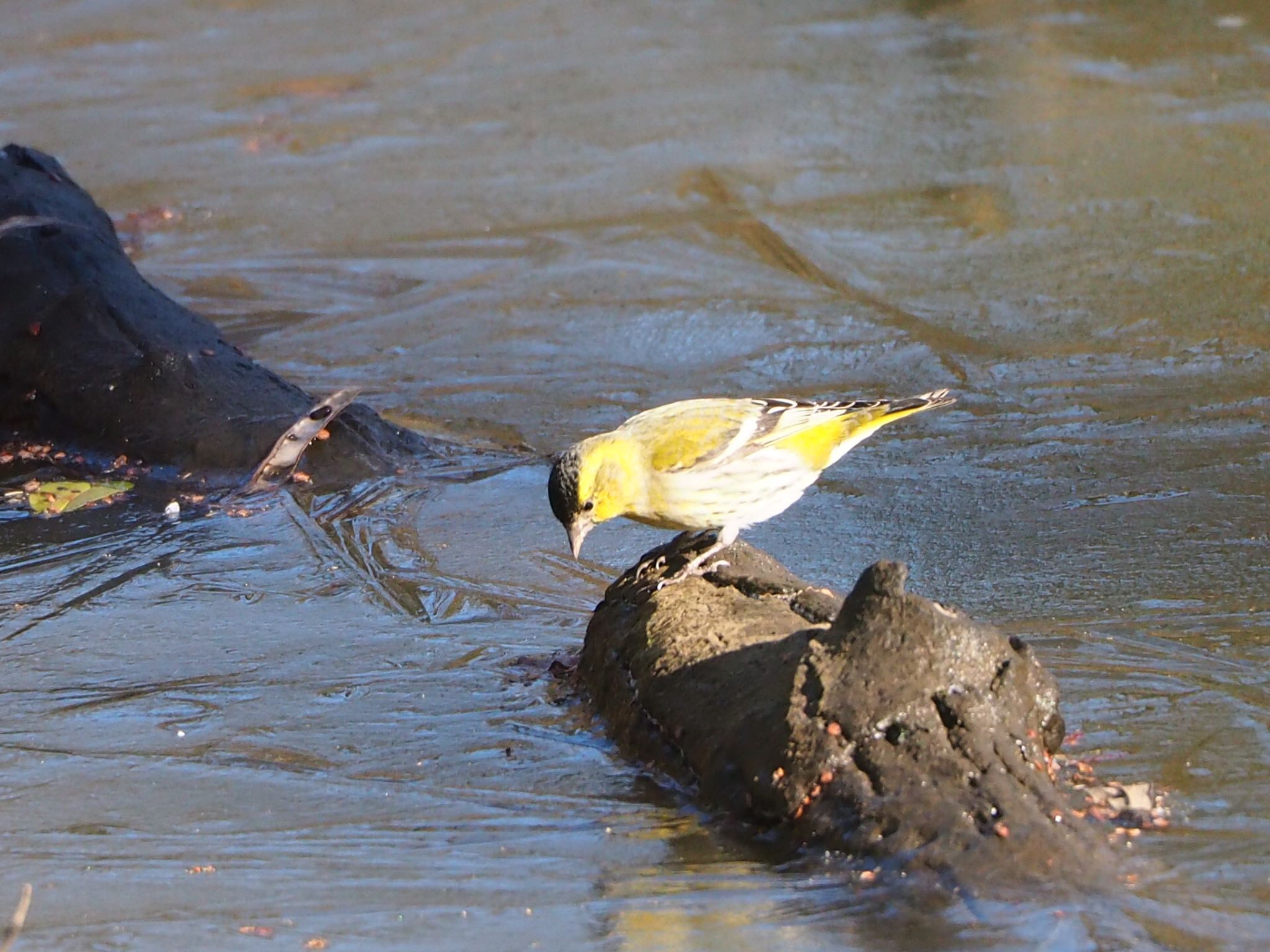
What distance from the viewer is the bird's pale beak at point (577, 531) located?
500 centimetres

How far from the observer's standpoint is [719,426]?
204 inches

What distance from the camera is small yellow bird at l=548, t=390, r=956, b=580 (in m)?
4.91

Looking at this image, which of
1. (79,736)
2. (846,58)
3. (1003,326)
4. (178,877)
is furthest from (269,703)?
(846,58)

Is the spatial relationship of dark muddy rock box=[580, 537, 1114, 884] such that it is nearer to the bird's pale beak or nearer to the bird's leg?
the bird's leg

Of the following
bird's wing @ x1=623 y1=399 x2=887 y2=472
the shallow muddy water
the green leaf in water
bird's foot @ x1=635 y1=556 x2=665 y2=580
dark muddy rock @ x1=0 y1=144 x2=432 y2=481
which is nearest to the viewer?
the shallow muddy water

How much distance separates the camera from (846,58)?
1282 centimetres

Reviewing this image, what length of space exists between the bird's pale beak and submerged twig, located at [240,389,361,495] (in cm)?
198

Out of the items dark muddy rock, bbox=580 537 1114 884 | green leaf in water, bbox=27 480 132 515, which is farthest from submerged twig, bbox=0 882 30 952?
green leaf in water, bbox=27 480 132 515

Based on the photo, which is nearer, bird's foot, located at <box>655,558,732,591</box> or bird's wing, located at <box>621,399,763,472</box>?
bird's foot, located at <box>655,558,732,591</box>

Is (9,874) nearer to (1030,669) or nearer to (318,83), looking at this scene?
(1030,669)

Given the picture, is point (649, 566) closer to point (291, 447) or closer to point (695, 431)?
point (695, 431)

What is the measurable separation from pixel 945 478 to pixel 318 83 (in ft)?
28.0

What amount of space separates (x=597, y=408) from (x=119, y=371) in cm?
206

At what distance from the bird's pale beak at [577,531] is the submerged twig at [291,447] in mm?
1975
